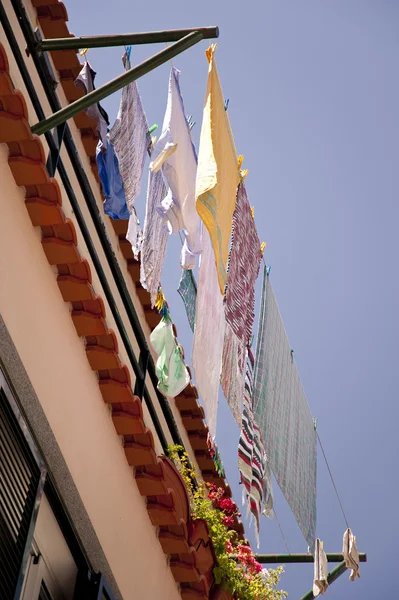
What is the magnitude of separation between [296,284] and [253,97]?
150 inches

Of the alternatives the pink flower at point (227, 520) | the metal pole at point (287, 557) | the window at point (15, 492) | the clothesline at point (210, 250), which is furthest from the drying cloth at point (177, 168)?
the metal pole at point (287, 557)

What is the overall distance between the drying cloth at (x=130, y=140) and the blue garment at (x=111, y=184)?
0.16 feet

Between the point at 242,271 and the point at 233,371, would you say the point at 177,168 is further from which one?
the point at 233,371

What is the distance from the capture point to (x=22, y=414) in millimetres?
5043

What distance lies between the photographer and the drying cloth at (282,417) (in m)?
7.83

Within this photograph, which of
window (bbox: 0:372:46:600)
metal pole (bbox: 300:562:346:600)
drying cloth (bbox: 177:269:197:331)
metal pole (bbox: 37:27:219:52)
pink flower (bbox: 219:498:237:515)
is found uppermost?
metal pole (bbox: 37:27:219:52)

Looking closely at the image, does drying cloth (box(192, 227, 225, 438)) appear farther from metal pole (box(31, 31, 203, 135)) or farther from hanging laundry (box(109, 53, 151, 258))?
metal pole (box(31, 31, 203, 135))

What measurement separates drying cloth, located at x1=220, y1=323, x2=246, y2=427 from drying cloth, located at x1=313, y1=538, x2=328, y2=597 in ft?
4.79

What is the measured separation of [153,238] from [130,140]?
0.64 meters

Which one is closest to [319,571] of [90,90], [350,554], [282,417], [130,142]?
[350,554]

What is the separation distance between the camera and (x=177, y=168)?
248 inches

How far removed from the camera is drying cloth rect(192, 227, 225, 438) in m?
6.55

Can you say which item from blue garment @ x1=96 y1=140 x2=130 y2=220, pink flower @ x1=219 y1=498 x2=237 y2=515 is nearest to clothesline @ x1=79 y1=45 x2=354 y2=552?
blue garment @ x1=96 y1=140 x2=130 y2=220

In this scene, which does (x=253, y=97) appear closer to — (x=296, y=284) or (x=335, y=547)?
(x=296, y=284)
